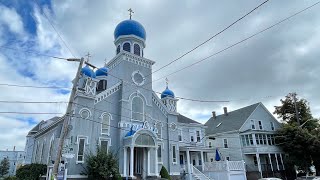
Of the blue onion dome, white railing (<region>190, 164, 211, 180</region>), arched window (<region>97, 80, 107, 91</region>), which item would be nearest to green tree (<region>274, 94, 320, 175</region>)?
white railing (<region>190, 164, 211, 180</region>)

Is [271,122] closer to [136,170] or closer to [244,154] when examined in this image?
[244,154]

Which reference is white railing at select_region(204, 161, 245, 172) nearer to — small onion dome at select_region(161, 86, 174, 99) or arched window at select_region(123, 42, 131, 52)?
small onion dome at select_region(161, 86, 174, 99)

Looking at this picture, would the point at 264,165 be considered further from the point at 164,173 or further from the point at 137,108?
the point at 137,108

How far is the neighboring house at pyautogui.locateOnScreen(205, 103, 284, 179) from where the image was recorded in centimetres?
3269

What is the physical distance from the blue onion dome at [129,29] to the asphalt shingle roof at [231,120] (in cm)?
2036

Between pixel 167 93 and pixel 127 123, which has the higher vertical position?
pixel 167 93

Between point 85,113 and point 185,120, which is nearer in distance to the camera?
point 85,113

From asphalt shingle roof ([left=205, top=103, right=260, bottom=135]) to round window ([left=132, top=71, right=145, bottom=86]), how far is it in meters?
17.9

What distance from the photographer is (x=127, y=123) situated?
2344 centimetres

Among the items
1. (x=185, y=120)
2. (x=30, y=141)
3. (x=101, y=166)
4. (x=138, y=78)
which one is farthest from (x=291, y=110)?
(x=30, y=141)

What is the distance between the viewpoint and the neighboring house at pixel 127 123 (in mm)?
20531

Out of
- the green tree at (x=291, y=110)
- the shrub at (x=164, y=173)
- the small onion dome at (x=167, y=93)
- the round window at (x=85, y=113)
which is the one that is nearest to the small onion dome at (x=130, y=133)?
the round window at (x=85, y=113)

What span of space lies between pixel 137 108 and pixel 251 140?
62.7 ft

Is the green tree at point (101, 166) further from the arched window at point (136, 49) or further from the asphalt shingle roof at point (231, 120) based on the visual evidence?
the asphalt shingle roof at point (231, 120)
